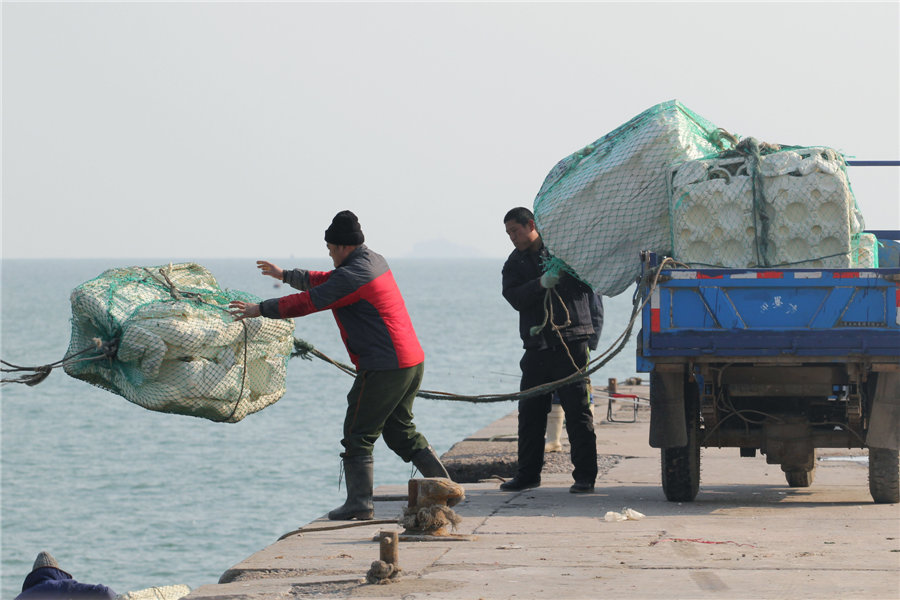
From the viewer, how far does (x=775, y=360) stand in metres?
8.47

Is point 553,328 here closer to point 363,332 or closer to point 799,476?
point 363,332

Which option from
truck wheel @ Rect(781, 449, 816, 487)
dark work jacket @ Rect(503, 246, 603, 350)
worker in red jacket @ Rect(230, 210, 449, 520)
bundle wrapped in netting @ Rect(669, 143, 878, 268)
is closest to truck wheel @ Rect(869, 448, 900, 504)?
truck wheel @ Rect(781, 449, 816, 487)

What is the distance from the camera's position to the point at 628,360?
56.9 metres

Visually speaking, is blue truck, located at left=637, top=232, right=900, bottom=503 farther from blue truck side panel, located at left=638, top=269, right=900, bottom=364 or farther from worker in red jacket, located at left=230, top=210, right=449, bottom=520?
worker in red jacket, located at left=230, top=210, right=449, bottom=520

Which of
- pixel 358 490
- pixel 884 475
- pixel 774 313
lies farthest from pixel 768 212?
pixel 358 490

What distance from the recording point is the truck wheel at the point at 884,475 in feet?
29.0

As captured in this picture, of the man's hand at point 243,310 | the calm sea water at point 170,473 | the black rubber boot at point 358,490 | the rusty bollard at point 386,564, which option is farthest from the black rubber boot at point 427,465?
the calm sea water at point 170,473

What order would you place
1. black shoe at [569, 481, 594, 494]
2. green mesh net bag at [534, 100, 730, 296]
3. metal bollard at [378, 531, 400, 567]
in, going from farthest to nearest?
black shoe at [569, 481, 594, 494] < green mesh net bag at [534, 100, 730, 296] < metal bollard at [378, 531, 400, 567]

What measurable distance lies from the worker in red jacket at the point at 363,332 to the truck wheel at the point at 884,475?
3.06 meters

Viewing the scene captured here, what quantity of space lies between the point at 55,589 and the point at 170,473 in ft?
81.0

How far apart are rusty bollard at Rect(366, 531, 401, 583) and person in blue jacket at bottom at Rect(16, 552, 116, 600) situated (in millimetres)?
2737

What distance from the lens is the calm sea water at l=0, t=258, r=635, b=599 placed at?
2500 centimetres

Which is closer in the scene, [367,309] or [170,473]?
[367,309]

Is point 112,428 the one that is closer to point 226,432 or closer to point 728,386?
point 226,432
